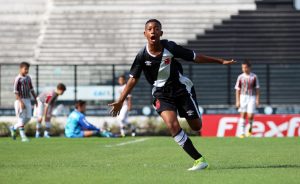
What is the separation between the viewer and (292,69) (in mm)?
36656

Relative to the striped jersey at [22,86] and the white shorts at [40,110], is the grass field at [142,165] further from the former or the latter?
the white shorts at [40,110]

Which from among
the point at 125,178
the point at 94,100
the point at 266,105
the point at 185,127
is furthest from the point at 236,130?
the point at 125,178

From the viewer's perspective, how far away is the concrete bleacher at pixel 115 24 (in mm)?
41438

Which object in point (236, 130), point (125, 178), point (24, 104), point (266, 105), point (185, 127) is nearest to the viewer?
point (125, 178)

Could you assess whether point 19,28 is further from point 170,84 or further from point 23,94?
point 170,84

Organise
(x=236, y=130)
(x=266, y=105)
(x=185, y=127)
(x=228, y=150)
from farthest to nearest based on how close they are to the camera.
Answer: (x=266, y=105) → (x=185, y=127) → (x=236, y=130) → (x=228, y=150)

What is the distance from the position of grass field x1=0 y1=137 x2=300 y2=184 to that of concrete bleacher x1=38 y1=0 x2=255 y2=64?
71.5 ft

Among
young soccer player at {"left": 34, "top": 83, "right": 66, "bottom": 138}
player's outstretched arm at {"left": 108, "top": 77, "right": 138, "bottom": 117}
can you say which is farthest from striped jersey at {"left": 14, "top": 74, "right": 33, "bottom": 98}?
player's outstretched arm at {"left": 108, "top": 77, "right": 138, "bottom": 117}

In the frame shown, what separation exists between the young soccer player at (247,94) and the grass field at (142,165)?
25.0ft

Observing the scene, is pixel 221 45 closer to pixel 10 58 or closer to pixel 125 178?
pixel 10 58

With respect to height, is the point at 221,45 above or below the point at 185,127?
above

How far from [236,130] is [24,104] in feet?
25.6

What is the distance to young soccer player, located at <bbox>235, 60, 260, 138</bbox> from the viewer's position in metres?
27.2

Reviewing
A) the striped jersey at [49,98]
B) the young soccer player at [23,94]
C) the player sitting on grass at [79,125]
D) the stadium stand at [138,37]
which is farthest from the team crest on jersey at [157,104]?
the stadium stand at [138,37]
